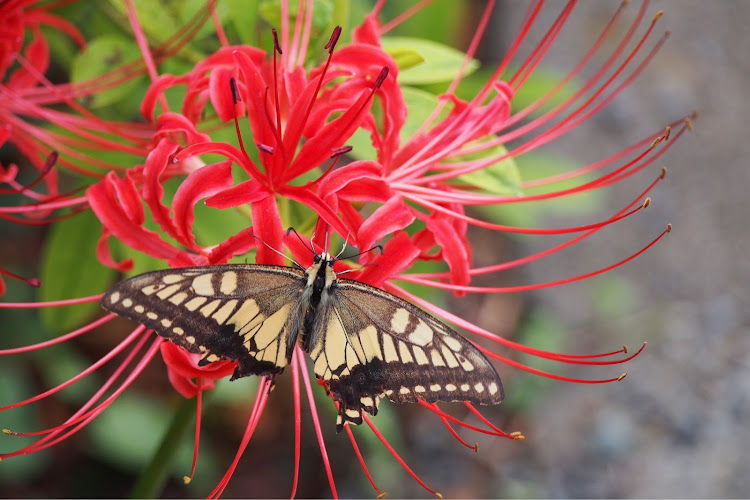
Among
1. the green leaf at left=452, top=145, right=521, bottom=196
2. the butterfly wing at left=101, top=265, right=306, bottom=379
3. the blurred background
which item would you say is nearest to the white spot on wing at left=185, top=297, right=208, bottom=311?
the butterfly wing at left=101, top=265, right=306, bottom=379

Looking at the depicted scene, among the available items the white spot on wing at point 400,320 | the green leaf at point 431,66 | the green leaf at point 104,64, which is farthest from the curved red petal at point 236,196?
the green leaf at point 104,64

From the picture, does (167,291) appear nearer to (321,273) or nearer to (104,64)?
(321,273)

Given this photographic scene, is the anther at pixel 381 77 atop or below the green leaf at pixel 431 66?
below

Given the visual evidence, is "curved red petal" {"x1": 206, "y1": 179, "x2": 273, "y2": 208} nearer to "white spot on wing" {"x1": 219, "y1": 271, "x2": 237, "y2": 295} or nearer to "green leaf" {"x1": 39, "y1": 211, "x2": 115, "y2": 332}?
"white spot on wing" {"x1": 219, "y1": 271, "x2": 237, "y2": 295}

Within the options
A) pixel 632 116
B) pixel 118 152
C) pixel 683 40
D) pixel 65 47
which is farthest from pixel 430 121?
pixel 683 40

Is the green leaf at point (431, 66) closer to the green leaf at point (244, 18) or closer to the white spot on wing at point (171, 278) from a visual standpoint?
the green leaf at point (244, 18)

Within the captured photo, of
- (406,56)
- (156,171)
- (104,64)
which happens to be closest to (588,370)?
(406,56)

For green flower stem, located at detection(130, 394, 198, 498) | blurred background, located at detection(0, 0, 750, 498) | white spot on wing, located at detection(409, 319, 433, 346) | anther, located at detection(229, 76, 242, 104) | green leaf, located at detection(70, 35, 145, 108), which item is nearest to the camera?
anther, located at detection(229, 76, 242, 104)
